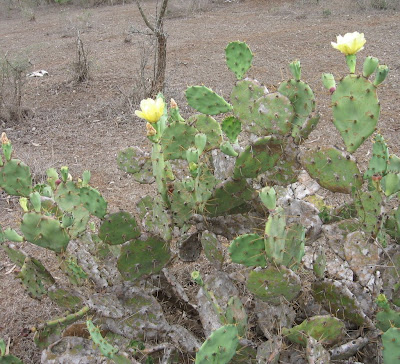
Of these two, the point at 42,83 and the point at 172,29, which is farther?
the point at 172,29

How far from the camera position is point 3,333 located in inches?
101

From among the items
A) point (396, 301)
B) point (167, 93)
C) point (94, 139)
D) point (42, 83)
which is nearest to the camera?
point (396, 301)

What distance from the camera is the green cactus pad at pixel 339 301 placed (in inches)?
74.5

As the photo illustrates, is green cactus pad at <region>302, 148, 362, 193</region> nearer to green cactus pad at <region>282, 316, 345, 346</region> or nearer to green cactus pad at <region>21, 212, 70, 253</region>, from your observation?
green cactus pad at <region>282, 316, 345, 346</region>

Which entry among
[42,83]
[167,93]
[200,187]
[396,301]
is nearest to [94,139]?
[167,93]

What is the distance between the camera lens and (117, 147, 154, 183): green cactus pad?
2.50 meters

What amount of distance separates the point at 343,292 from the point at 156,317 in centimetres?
80

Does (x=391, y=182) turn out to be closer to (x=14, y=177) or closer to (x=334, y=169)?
(x=334, y=169)

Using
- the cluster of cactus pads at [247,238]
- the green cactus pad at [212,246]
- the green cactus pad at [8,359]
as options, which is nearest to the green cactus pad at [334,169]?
the cluster of cactus pads at [247,238]

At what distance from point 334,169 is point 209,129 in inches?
28.9

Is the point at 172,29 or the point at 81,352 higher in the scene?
the point at 172,29

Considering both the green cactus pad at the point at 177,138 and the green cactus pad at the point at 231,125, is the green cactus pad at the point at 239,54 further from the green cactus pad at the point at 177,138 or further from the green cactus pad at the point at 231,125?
the green cactus pad at the point at 177,138

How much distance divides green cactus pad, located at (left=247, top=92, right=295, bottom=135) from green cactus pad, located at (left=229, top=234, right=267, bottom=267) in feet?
2.08

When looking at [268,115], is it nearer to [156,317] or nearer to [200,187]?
[200,187]
